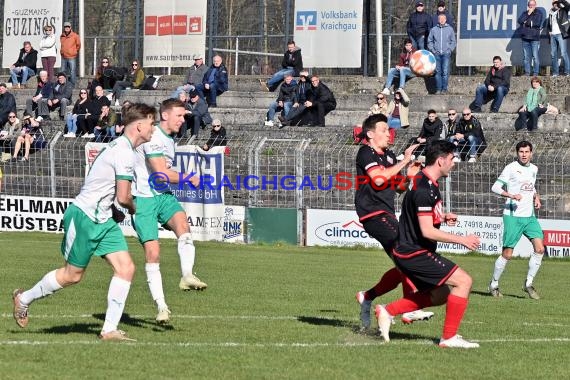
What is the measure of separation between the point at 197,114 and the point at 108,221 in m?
20.6

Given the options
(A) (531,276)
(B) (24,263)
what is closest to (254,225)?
(B) (24,263)

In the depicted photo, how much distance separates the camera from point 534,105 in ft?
92.9

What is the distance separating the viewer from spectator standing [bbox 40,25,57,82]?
3681 centimetres

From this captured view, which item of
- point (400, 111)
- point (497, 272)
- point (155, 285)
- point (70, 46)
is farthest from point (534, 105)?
point (155, 285)

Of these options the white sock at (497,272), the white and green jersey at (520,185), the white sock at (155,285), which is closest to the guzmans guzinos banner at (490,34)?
the white and green jersey at (520,185)

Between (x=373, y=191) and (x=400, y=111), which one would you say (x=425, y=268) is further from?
(x=400, y=111)

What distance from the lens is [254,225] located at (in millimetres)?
28281

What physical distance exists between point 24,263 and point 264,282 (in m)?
4.51

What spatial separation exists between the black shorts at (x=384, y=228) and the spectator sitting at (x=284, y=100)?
19.1m

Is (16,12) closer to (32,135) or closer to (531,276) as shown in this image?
(32,135)

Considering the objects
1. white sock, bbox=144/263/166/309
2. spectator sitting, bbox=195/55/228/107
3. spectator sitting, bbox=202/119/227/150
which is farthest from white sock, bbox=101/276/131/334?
spectator sitting, bbox=195/55/228/107

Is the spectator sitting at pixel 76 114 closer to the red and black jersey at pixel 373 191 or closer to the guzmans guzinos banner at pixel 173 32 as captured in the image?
the guzmans guzinos banner at pixel 173 32

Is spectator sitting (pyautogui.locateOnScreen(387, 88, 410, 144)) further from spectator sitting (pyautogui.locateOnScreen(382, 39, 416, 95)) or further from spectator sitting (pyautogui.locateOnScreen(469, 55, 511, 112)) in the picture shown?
spectator sitting (pyautogui.locateOnScreen(469, 55, 511, 112))

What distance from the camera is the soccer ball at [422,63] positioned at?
28109mm
